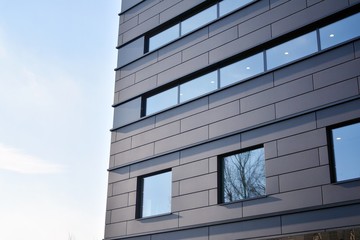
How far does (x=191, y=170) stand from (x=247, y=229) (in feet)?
10.3

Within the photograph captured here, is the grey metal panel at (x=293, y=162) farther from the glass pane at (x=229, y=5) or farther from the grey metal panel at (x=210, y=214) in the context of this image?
the glass pane at (x=229, y=5)

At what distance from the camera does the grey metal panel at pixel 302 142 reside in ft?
47.2

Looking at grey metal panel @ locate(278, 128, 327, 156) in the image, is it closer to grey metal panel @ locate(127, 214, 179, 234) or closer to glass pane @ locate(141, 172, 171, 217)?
grey metal panel @ locate(127, 214, 179, 234)

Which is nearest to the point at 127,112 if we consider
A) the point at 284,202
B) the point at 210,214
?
the point at 210,214

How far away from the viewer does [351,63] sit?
14312 millimetres

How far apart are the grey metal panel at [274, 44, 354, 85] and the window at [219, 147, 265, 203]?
2.19 m

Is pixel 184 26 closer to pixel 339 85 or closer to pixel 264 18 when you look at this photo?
pixel 264 18

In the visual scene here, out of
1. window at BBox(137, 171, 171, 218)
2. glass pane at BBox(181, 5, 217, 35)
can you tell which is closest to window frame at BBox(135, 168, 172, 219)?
window at BBox(137, 171, 171, 218)

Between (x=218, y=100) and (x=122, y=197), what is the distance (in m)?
5.05

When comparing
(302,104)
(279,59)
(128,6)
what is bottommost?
(302,104)

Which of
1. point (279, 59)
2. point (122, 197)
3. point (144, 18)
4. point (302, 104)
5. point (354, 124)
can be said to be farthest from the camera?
point (144, 18)

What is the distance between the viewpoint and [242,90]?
55.3ft

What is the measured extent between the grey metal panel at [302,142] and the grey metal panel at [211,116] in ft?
6.94

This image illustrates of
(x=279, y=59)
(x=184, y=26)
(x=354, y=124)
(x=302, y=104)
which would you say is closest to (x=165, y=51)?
(x=184, y=26)
